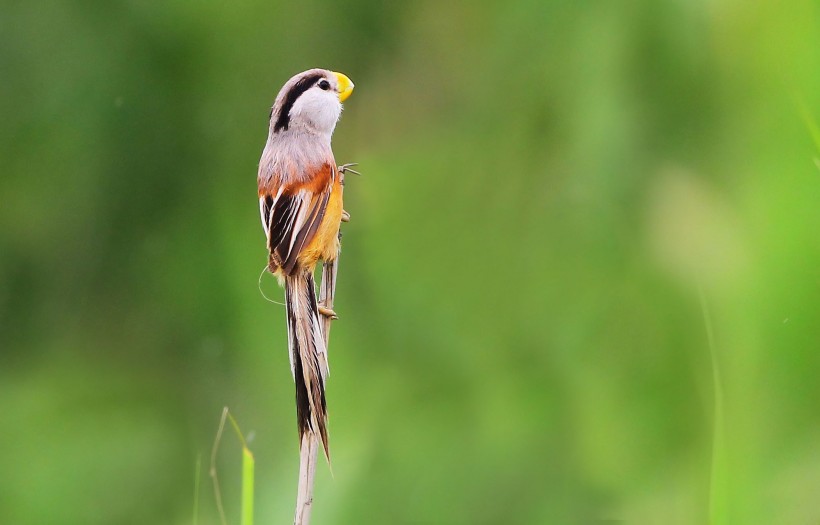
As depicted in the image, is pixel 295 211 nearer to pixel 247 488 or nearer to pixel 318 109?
pixel 318 109

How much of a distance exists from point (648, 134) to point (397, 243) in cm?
45

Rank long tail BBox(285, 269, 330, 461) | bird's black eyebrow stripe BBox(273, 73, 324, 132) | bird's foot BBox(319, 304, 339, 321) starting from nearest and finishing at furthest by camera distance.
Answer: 1. long tail BBox(285, 269, 330, 461)
2. bird's foot BBox(319, 304, 339, 321)
3. bird's black eyebrow stripe BBox(273, 73, 324, 132)

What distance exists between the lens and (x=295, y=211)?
48.9 inches

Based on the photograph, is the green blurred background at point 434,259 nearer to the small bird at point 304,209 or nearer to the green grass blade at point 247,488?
the small bird at point 304,209

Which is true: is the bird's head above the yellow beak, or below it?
below

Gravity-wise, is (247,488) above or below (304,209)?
below

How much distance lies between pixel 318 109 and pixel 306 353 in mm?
432

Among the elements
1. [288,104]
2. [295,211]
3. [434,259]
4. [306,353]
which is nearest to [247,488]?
[306,353]

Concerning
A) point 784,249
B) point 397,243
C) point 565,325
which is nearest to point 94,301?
point 397,243

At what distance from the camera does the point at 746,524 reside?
1.07 m

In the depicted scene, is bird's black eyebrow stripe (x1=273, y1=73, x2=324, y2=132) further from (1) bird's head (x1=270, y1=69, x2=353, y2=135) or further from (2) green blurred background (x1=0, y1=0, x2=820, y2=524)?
(2) green blurred background (x1=0, y1=0, x2=820, y2=524)

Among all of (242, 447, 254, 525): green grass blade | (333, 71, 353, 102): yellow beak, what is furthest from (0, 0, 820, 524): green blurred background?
(242, 447, 254, 525): green grass blade

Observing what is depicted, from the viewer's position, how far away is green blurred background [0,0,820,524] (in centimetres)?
141

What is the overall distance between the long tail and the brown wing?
39 mm
